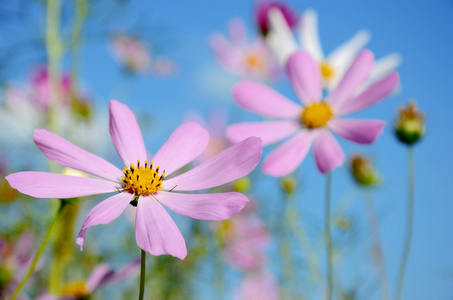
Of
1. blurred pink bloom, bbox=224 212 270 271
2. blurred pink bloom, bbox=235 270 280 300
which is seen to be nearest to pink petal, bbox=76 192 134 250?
blurred pink bloom, bbox=224 212 270 271

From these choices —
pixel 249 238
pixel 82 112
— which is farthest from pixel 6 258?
pixel 82 112

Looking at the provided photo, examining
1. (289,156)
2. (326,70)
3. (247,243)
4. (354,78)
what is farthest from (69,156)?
(247,243)

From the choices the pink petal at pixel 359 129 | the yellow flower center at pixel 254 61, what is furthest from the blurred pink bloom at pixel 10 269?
the yellow flower center at pixel 254 61

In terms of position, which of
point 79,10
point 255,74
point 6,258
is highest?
point 255,74

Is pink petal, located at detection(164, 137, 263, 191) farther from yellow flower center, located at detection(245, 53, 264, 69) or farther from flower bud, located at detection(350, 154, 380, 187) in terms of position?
yellow flower center, located at detection(245, 53, 264, 69)

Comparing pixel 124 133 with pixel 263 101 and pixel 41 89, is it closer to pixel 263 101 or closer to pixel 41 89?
pixel 263 101

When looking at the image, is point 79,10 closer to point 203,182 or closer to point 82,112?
point 82,112

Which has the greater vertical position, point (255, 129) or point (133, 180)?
point (255, 129)
